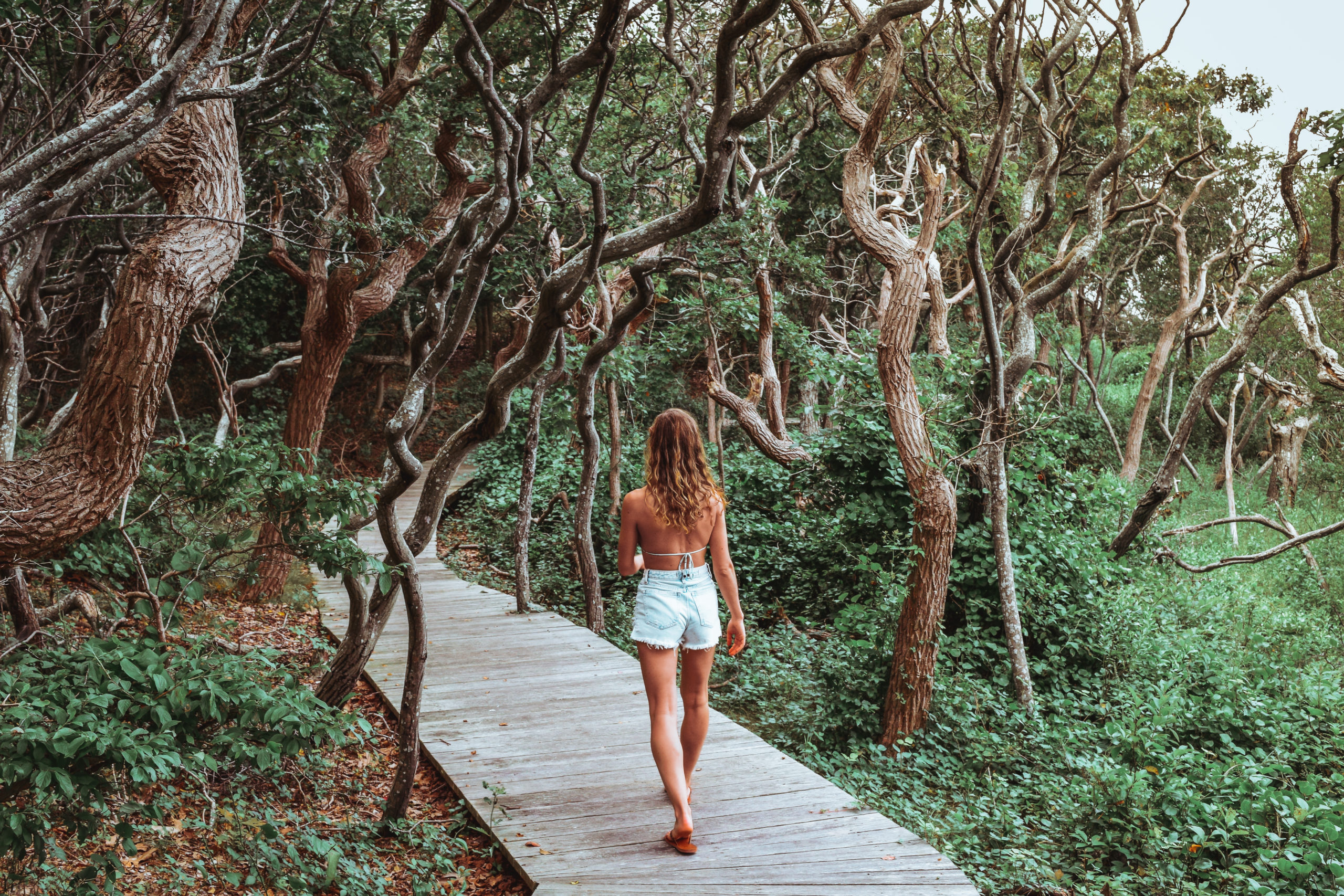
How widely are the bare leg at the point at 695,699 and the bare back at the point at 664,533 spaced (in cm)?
41

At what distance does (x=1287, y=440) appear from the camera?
1430 centimetres

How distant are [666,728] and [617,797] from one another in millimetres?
819

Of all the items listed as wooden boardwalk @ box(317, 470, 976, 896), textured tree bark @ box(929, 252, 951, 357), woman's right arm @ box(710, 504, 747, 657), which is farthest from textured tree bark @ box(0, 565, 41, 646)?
textured tree bark @ box(929, 252, 951, 357)

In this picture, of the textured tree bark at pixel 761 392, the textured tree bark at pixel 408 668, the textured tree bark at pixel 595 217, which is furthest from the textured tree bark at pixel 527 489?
the textured tree bark at pixel 408 668

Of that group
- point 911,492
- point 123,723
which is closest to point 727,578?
point 123,723

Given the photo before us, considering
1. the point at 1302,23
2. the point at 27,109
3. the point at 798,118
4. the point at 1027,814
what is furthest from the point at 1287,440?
the point at 27,109

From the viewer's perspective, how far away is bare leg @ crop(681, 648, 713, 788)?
150 inches

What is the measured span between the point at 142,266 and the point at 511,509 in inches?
371

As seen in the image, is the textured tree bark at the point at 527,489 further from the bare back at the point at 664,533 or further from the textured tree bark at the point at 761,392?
the bare back at the point at 664,533

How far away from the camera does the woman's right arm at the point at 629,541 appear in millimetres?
3791

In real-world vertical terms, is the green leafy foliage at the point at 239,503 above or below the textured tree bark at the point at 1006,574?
above

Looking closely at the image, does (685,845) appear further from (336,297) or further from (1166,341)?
(1166,341)

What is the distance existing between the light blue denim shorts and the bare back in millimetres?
52

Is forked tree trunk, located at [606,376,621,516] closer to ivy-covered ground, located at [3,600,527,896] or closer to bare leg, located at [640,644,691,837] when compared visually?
ivy-covered ground, located at [3,600,527,896]
